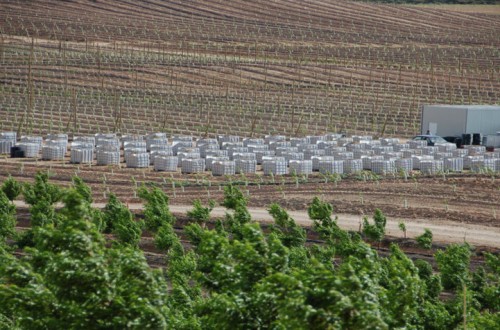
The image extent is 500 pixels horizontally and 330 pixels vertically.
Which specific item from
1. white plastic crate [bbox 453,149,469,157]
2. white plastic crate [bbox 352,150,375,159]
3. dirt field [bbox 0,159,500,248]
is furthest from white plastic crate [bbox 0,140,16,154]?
white plastic crate [bbox 453,149,469,157]

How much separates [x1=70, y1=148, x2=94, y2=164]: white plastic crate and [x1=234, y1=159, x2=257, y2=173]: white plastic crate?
632cm

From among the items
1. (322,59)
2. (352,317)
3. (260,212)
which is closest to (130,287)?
(352,317)

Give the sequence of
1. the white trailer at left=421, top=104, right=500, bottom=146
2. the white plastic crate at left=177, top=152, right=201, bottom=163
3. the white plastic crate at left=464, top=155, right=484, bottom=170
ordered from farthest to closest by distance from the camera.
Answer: the white trailer at left=421, top=104, right=500, bottom=146 < the white plastic crate at left=464, top=155, right=484, bottom=170 < the white plastic crate at left=177, top=152, right=201, bottom=163

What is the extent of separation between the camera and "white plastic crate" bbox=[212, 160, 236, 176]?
4478 cm

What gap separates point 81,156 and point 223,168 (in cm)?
647

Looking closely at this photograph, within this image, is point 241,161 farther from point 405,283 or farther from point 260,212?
point 405,283

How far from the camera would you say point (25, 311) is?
16.7m

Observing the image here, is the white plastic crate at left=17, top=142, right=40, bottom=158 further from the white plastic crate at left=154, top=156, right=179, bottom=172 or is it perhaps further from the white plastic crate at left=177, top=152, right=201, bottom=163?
the white plastic crate at left=177, top=152, right=201, bottom=163

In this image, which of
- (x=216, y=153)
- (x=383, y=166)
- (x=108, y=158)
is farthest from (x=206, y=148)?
(x=383, y=166)

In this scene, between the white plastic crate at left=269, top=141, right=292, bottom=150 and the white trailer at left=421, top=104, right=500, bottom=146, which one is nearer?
the white plastic crate at left=269, top=141, right=292, bottom=150

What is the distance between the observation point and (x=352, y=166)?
4641cm

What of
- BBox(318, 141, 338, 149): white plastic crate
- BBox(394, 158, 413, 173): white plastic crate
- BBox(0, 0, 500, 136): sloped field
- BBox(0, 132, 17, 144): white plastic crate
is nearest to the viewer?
BBox(394, 158, 413, 173): white plastic crate

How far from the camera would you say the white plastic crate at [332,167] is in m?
45.6

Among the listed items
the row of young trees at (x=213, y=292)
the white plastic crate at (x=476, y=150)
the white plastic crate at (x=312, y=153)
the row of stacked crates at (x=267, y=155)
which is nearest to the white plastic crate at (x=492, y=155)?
the row of stacked crates at (x=267, y=155)
